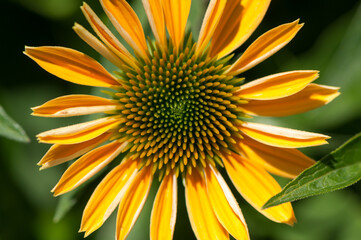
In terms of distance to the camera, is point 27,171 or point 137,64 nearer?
point 137,64

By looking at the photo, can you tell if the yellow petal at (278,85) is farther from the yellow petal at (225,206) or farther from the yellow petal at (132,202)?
the yellow petal at (132,202)

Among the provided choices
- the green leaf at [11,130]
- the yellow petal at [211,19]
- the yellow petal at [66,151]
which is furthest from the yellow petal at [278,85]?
the green leaf at [11,130]

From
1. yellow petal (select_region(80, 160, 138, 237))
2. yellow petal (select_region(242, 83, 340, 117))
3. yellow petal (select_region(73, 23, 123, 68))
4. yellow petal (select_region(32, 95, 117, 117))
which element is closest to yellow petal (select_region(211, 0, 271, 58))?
yellow petal (select_region(242, 83, 340, 117))

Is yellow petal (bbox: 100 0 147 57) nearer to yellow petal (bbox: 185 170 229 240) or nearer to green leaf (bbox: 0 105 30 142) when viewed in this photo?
green leaf (bbox: 0 105 30 142)

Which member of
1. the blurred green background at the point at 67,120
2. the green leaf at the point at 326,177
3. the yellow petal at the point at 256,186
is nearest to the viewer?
the green leaf at the point at 326,177

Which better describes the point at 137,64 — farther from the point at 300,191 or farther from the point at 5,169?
the point at 5,169

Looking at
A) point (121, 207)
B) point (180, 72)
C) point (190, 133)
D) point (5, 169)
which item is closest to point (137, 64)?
point (180, 72)
